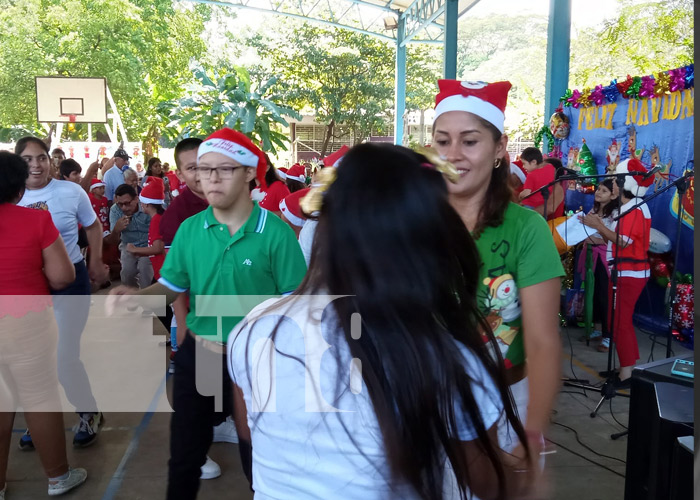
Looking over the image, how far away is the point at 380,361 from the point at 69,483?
118 inches

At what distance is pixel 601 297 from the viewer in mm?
6254

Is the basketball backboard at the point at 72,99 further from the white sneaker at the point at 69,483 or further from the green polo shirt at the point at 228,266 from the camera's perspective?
the green polo shirt at the point at 228,266

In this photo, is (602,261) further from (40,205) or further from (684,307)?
(40,205)

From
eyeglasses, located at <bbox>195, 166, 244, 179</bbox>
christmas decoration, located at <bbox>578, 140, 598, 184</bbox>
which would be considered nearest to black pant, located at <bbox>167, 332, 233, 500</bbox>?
eyeglasses, located at <bbox>195, 166, 244, 179</bbox>

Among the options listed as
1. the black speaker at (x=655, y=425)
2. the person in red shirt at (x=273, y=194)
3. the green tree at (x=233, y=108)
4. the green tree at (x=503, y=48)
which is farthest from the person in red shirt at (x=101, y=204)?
the green tree at (x=503, y=48)

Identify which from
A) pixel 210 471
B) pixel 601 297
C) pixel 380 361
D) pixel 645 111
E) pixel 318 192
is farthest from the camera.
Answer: pixel 645 111

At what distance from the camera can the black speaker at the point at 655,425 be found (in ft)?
7.31

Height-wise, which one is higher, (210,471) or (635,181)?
(635,181)

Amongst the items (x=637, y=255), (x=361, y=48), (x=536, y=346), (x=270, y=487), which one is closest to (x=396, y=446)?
Answer: (x=270, y=487)

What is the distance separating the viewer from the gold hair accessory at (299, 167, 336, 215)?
115 centimetres

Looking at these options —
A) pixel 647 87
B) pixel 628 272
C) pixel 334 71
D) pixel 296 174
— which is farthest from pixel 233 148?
pixel 334 71

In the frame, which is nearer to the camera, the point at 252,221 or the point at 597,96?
the point at 252,221

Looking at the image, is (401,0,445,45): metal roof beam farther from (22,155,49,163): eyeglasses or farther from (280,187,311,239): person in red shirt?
(22,155,49,163): eyeglasses

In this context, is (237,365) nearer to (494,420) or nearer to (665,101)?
(494,420)
